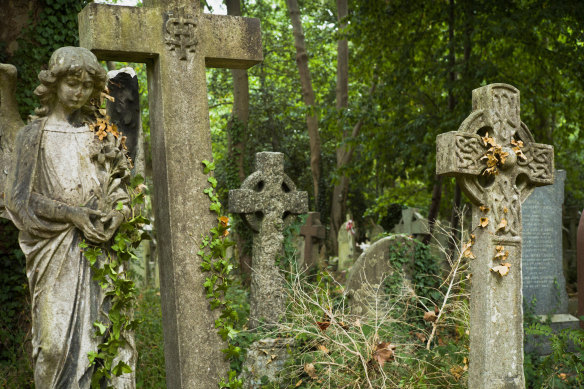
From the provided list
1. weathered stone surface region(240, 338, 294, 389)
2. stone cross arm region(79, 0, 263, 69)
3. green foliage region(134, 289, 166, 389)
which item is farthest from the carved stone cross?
stone cross arm region(79, 0, 263, 69)

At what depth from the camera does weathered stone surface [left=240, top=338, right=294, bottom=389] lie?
6.30m

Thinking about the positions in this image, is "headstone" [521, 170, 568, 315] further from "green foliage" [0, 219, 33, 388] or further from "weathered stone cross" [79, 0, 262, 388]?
"green foliage" [0, 219, 33, 388]

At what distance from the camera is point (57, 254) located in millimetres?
3547

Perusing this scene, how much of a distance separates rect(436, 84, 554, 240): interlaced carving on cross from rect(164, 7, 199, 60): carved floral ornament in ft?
5.85

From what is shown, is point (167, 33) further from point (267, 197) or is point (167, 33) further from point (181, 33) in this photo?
point (267, 197)

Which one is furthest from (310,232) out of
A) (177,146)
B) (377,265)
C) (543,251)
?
(177,146)

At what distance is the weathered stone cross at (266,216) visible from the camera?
6.80m

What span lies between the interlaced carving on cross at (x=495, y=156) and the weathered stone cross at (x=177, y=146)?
5.52 feet

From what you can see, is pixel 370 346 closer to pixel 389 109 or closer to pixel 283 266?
pixel 283 266

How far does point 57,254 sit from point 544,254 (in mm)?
7410

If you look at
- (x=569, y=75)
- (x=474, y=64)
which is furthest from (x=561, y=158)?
(x=474, y=64)

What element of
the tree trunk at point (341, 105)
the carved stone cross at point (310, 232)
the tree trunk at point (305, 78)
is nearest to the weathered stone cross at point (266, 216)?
the carved stone cross at point (310, 232)

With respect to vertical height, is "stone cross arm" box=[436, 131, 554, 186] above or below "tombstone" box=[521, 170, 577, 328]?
above

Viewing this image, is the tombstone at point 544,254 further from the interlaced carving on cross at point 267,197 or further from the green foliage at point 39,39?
the green foliage at point 39,39
